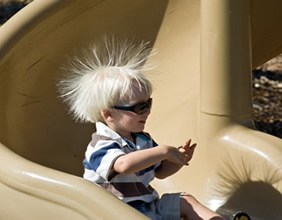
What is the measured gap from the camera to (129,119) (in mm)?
2004

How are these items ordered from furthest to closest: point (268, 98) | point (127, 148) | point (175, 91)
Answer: point (268, 98) → point (175, 91) → point (127, 148)

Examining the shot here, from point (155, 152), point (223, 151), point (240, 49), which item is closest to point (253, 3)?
point (240, 49)

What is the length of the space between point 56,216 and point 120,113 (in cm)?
40

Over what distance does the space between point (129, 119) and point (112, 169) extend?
0.15 m

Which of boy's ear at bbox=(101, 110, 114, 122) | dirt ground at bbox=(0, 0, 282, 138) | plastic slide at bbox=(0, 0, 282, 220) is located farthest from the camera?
dirt ground at bbox=(0, 0, 282, 138)

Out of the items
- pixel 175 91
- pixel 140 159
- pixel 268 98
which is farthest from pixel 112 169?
pixel 268 98

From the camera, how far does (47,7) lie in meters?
2.68

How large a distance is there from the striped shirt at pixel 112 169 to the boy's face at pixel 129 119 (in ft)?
0.09

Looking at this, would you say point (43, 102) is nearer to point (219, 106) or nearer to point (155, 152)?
point (219, 106)

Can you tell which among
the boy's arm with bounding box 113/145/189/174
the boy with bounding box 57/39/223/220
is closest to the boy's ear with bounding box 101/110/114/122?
the boy with bounding box 57/39/223/220

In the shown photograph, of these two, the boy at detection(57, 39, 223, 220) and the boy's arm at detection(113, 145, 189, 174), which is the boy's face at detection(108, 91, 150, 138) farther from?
the boy's arm at detection(113, 145, 189, 174)

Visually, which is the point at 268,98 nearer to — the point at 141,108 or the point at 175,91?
the point at 175,91

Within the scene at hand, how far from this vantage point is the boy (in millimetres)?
1921

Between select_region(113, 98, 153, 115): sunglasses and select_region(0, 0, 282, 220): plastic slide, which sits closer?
select_region(113, 98, 153, 115): sunglasses
